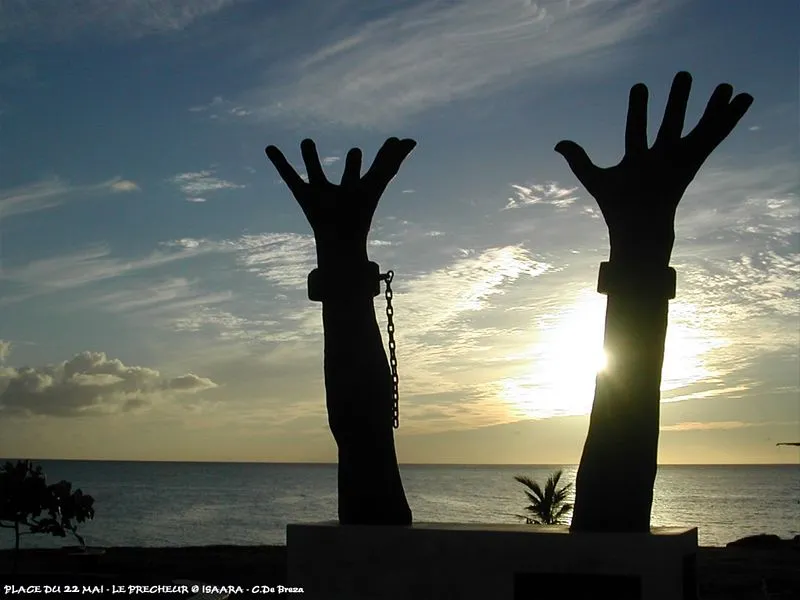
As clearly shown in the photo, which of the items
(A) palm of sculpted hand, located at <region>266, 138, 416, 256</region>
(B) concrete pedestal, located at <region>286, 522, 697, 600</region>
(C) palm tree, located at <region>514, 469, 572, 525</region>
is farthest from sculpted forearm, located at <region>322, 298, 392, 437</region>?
(C) palm tree, located at <region>514, 469, 572, 525</region>

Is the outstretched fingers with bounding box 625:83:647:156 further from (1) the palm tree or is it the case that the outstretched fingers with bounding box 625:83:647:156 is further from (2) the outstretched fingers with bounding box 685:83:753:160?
(1) the palm tree

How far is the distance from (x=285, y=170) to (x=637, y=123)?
401cm

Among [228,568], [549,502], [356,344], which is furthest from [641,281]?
[549,502]

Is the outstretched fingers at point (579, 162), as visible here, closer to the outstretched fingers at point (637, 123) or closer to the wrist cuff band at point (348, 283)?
the outstretched fingers at point (637, 123)

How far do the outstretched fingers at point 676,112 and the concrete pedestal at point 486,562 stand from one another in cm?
388

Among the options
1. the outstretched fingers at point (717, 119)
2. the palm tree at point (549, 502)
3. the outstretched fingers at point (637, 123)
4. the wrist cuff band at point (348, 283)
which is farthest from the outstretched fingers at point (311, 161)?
the palm tree at point (549, 502)

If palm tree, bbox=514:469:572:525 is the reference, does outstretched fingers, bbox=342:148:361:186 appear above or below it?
above

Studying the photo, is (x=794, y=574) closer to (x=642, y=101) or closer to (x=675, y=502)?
(x=642, y=101)

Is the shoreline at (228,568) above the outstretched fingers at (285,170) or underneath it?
underneath

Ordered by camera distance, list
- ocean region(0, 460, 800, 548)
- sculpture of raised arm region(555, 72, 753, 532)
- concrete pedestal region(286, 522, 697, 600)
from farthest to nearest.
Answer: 1. ocean region(0, 460, 800, 548)
2. sculpture of raised arm region(555, 72, 753, 532)
3. concrete pedestal region(286, 522, 697, 600)

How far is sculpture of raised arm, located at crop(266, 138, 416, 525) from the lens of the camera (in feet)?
33.8

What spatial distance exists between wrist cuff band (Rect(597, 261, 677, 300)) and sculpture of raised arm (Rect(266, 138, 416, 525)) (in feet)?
8.41

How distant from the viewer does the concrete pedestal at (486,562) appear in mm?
8695

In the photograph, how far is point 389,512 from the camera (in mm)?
10172
